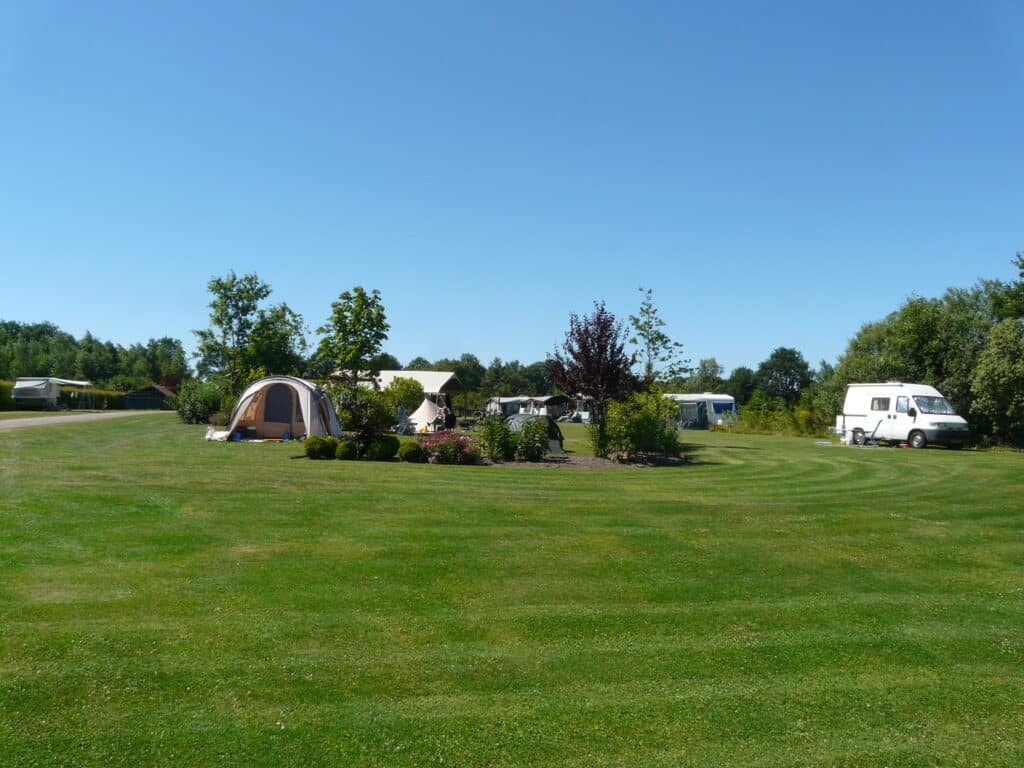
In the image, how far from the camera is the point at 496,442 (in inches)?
698

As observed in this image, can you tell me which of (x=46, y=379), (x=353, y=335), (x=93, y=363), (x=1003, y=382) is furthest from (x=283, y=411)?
(x=93, y=363)

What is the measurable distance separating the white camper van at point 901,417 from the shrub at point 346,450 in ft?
61.9

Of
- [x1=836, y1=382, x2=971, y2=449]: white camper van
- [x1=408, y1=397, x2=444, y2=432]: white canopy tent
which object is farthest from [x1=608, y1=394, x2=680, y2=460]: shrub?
[x1=408, y1=397, x2=444, y2=432]: white canopy tent

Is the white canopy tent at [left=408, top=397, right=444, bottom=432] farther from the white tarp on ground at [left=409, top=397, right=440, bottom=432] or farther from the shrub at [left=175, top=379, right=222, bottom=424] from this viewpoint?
the shrub at [left=175, top=379, right=222, bottom=424]

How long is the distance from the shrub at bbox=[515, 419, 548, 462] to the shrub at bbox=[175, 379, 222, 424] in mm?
20102

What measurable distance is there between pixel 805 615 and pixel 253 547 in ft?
17.2

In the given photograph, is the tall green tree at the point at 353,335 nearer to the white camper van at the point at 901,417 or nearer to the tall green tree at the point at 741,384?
the white camper van at the point at 901,417

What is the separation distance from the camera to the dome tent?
22.7 m

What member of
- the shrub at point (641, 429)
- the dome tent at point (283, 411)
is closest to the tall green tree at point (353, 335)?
the dome tent at point (283, 411)

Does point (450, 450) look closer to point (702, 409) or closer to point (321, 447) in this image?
point (321, 447)

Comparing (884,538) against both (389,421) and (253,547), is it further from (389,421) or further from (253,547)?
(389,421)

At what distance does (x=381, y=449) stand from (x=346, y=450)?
840 mm

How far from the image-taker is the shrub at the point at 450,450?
1669 centimetres

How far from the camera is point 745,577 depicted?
6859mm
